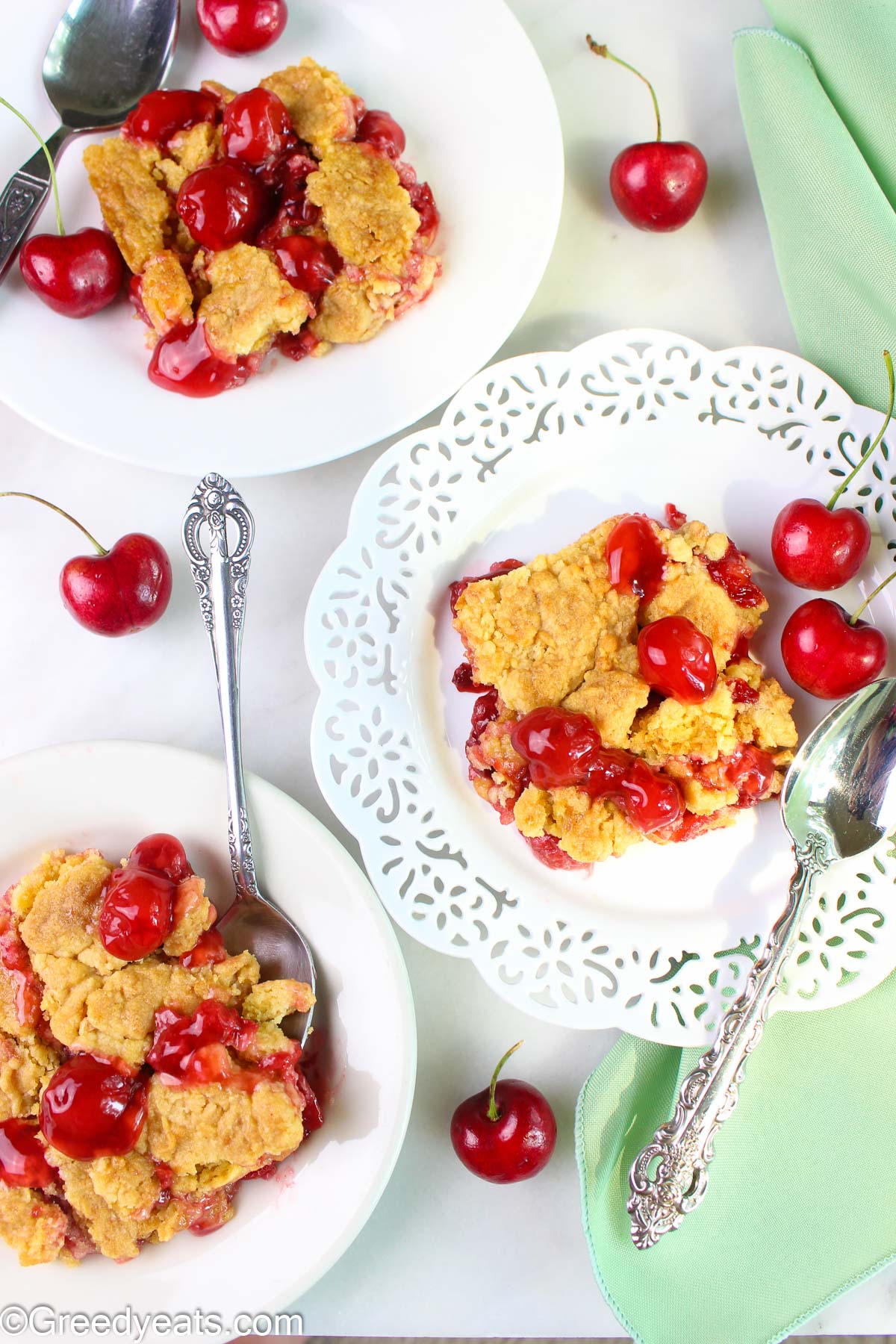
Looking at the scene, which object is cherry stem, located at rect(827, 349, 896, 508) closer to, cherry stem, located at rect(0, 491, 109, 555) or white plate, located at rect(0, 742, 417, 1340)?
white plate, located at rect(0, 742, 417, 1340)

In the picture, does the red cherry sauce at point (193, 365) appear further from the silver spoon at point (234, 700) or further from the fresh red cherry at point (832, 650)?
the fresh red cherry at point (832, 650)

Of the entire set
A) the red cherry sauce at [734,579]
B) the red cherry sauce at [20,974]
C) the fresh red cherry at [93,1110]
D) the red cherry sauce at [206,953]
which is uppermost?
the red cherry sauce at [734,579]

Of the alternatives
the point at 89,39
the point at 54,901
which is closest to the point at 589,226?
the point at 89,39

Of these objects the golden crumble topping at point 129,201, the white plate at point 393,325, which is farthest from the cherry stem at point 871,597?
the golden crumble topping at point 129,201

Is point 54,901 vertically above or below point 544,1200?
above

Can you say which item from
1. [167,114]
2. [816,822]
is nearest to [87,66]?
[167,114]

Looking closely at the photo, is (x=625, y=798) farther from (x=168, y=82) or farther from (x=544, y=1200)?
(x=168, y=82)

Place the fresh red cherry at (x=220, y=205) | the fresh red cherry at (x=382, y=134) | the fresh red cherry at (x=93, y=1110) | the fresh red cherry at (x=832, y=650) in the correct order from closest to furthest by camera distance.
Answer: the fresh red cherry at (x=93, y=1110) → the fresh red cherry at (x=832, y=650) → the fresh red cherry at (x=220, y=205) → the fresh red cherry at (x=382, y=134)
